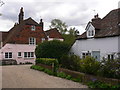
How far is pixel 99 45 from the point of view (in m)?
19.6

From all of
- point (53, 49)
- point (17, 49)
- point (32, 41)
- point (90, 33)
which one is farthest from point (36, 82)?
point (32, 41)

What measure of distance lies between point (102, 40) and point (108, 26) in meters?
1.98

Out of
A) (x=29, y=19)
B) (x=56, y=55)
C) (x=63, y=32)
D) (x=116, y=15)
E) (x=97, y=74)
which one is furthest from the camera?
(x=63, y=32)

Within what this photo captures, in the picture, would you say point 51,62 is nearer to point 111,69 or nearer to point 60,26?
point 111,69

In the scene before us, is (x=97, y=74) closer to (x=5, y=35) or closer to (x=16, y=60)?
(x=16, y=60)

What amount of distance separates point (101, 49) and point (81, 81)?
7.53 metres

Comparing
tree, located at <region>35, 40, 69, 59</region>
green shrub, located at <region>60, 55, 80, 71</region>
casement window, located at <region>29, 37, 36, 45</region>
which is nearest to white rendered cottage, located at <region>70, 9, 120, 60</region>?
tree, located at <region>35, 40, 69, 59</region>

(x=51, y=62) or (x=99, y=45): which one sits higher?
(x=99, y=45)

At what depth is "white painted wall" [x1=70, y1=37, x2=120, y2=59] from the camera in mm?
17719

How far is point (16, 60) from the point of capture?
36.3 metres

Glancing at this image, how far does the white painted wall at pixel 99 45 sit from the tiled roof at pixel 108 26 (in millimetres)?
535

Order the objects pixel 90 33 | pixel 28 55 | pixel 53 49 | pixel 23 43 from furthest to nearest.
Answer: pixel 28 55
pixel 23 43
pixel 53 49
pixel 90 33

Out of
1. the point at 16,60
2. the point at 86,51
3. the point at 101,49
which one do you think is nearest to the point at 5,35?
the point at 16,60

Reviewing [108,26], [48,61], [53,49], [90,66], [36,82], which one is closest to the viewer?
[90,66]
